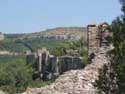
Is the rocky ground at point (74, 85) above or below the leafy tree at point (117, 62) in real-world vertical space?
below

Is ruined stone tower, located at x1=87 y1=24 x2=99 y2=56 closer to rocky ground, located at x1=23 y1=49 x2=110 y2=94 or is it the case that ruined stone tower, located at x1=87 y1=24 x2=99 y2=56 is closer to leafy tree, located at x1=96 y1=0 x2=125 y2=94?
rocky ground, located at x1=23 y1=49 x2=110 y2=94

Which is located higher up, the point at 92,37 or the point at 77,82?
the point at 92,37

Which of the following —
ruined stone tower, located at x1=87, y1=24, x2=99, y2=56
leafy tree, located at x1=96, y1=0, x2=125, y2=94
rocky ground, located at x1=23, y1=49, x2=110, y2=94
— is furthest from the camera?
ruined stone tower, located at x1=87, y1=24, x2=99, y2=56

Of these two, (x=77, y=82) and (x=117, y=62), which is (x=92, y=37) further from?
(x=117, y=62)

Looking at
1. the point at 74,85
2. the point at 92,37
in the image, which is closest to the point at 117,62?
the point at 74,85

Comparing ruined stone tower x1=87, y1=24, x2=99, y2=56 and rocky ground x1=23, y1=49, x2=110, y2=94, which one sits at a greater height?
ruined stone tower x1=87, y1=24, x2=99, y2=56

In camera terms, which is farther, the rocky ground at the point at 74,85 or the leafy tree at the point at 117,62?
the rocky ground at the point at 74,85

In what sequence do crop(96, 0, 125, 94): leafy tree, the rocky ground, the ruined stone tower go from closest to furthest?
crop(96, 0, 125, 94): leafy tree < the rocky ground < the ruined stone tower

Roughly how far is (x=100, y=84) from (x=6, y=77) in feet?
113

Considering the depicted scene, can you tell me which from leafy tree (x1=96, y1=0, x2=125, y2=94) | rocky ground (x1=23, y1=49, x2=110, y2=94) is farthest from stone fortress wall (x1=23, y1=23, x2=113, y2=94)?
leafy tree (x1=96, y1=0, x2=125, y2=94)

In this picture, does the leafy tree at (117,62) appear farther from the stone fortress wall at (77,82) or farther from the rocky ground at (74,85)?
the rocky ground at (74,85)

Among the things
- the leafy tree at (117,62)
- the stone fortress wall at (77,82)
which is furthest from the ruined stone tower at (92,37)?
the leafy tree at (117,62)

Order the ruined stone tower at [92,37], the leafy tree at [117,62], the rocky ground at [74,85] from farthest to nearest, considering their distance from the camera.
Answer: the ruined stone tower at [92,37] < the rocky ground at [74,85] < the leafy tree at [117,62]

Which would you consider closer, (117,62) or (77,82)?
(117,62)
